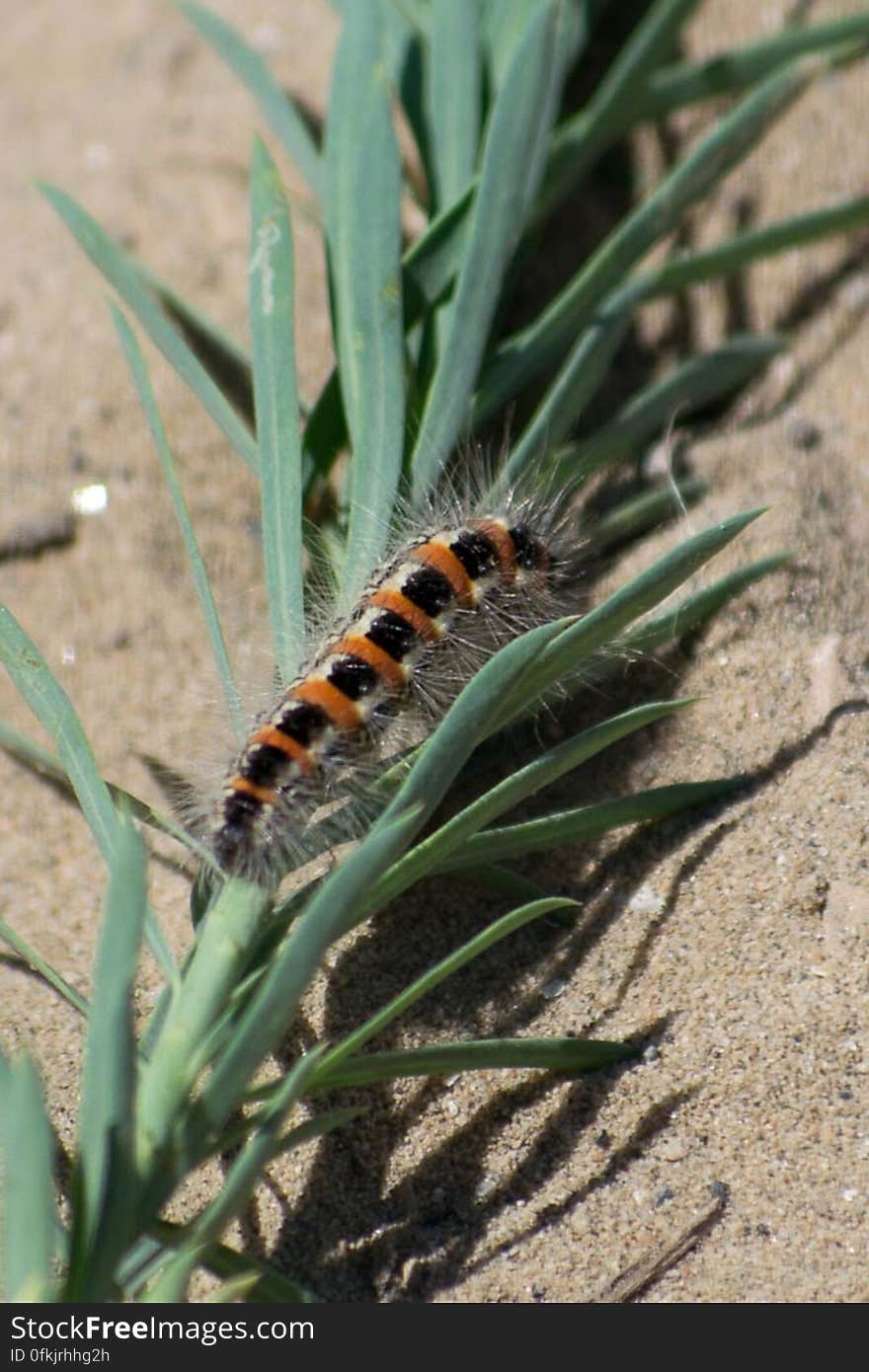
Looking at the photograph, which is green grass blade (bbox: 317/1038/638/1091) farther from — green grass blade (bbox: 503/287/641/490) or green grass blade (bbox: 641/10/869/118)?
green grass blade (bbox: 641/10/869/118)

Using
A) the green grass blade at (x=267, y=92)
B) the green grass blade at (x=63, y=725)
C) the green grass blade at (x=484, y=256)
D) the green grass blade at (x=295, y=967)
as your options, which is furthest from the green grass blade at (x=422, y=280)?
the green grass blade at (x=295, y=967)

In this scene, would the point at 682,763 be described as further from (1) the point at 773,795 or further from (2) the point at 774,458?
(2) the point at 774,458

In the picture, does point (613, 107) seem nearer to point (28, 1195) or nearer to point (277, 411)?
point (277, 411)

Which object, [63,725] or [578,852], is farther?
[578,852]

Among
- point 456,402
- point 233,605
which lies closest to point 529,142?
point 456,402

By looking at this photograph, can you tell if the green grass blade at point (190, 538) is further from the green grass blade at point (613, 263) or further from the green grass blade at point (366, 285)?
the green grass blade at point (613, 263)

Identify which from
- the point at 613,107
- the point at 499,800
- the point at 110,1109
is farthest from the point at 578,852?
the point at 613,107

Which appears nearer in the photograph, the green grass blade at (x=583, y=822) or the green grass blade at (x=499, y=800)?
the green grass blade at (x=499, y=800)

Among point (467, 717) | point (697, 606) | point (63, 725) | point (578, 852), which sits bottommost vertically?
point (578, 852)
